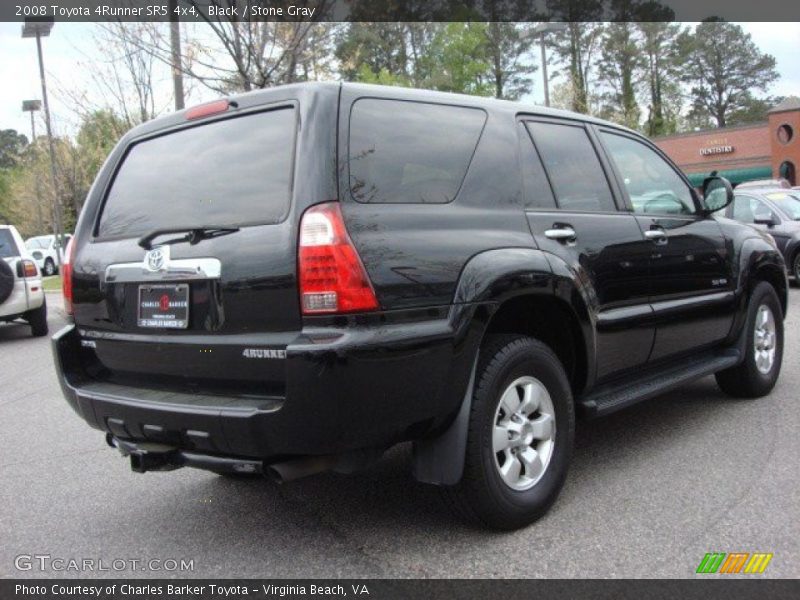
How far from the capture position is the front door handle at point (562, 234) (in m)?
3.61

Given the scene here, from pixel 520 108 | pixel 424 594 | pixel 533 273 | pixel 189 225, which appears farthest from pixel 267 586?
pixel 520 108

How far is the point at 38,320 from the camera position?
1178 cm

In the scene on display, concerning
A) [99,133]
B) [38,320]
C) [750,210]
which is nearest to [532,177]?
[38,320]

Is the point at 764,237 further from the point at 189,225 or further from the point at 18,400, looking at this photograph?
the point at 18,400

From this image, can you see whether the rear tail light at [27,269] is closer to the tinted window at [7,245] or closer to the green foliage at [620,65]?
the tinted window at [7,245]

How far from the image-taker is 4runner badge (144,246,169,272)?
124 inches

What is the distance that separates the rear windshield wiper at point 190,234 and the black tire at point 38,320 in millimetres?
9517

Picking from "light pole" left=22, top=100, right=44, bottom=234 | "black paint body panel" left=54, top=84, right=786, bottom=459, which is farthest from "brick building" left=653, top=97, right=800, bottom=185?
"black paint body panel" left=54, top=84, right=786, bottom=459

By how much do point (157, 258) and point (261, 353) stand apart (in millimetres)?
702

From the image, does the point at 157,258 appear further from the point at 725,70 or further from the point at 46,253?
the point at 725,70

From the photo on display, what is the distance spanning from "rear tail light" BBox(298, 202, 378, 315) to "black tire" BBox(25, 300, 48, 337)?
1026cm

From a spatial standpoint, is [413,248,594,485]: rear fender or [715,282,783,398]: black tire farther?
[715,282,783,398]: black tire

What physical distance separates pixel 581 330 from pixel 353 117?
4.98ft

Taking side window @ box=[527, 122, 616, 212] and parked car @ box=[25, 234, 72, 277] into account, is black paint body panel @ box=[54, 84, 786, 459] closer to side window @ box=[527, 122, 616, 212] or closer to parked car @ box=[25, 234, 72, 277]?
side window @ box=[527, 122, 616, 212]
